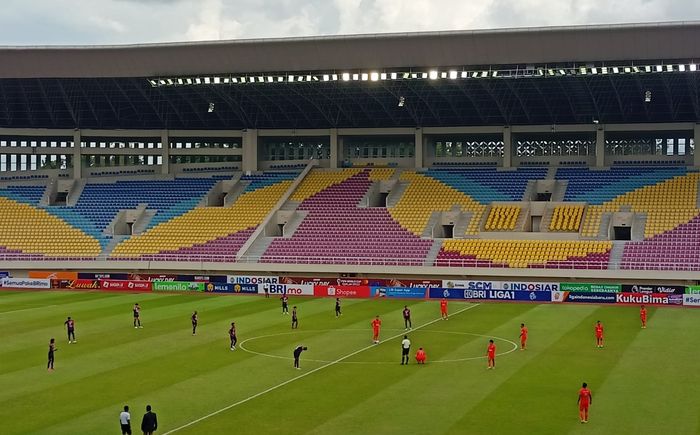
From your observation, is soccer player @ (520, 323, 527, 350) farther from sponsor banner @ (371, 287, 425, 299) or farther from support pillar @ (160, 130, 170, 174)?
support pillar @ (160, 130, 170, 174)

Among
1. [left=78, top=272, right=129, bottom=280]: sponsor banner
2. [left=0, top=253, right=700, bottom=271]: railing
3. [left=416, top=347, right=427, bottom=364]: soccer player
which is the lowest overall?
[left=416, top=347, right=427, bottom=364]: soccer player

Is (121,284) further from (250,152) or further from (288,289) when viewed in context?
(250,152)

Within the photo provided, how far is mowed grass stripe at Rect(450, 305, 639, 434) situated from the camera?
26234 mm

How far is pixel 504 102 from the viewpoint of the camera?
7550cm

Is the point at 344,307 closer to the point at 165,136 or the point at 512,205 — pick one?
the point at 512,205

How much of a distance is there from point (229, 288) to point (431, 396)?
3616cm

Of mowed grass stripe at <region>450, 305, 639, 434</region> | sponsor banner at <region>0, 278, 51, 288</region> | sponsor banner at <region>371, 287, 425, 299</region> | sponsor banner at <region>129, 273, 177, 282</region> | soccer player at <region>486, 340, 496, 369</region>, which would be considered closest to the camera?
mowed grass stripe at <region>450, 305, 639, 434</region>

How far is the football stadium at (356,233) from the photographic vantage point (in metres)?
30.6

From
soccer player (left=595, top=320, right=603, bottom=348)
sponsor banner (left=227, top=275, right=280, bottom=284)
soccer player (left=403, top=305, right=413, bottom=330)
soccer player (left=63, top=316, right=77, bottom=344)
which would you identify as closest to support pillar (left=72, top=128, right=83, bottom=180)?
sponsor banner (left=227, top=275, right=280, bottom=284)

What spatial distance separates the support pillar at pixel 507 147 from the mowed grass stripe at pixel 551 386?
115 ft

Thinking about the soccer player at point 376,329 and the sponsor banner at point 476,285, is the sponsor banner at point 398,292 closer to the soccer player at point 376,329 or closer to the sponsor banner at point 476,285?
the sponsor banner at point 476,285

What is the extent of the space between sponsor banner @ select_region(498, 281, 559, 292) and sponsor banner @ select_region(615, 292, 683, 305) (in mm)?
3813

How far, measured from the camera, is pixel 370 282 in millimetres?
64188

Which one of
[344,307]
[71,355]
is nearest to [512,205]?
[344,307]
